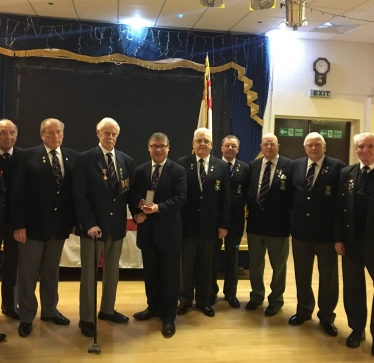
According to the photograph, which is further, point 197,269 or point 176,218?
point 197,269

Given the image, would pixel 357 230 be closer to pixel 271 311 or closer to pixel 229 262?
pixel 271 311

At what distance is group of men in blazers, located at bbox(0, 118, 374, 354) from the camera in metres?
3.04

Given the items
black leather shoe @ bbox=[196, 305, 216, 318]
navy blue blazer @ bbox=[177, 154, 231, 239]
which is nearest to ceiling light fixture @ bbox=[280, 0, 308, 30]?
navy blue blazer @ bbox=[177, 154, 231, 239]

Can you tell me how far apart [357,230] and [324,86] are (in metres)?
4.34

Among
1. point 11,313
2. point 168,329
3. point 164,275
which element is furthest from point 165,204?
point 11,313

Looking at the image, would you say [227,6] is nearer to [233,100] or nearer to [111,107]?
[233,100]

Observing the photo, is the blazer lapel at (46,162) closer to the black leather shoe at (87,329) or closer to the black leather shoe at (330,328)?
the black leather shoe at (87,329)

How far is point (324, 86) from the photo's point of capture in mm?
6742

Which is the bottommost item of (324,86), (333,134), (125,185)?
(125,185)

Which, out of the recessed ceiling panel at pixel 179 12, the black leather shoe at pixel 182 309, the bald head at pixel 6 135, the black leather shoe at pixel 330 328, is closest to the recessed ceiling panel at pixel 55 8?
the recessed ceiling panel at pixel 179 12

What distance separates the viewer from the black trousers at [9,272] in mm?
3381

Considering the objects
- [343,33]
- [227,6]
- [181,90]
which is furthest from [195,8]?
[343,33]

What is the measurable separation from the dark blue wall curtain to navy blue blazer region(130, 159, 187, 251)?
11.1 feet

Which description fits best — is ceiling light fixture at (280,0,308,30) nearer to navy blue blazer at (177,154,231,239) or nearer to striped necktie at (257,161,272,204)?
striped necktie at (257,161,272,204)
